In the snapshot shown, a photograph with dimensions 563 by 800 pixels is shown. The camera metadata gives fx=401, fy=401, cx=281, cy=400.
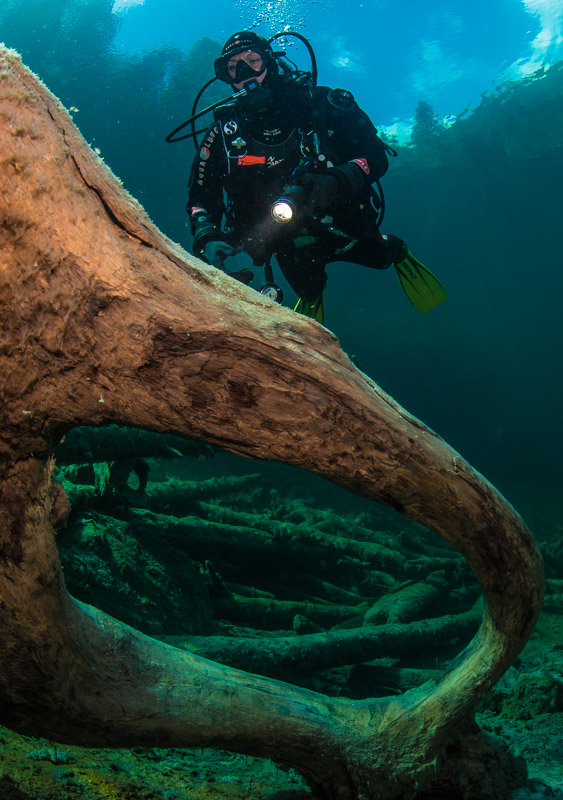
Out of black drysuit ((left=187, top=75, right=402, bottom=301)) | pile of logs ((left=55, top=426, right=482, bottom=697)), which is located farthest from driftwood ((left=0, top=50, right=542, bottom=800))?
black drysuit ((left=187, top=75, right=402, bottom=301))

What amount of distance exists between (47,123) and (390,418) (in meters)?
1.23

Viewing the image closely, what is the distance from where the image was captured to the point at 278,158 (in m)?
5.30

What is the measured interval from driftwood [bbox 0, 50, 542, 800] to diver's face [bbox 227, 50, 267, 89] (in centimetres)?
546

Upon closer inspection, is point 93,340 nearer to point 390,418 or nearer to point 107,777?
point 390,418

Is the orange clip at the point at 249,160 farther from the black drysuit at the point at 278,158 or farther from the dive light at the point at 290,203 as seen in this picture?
the dive light at the point at 290,203

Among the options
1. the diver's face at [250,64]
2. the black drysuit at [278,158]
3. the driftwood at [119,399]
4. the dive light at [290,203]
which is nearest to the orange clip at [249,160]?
the black drysuit at [278,158]

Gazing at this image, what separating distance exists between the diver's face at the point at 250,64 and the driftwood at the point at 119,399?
5.46m

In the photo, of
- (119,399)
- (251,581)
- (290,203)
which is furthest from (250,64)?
(251,581)

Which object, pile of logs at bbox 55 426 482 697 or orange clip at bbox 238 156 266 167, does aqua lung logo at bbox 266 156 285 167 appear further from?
pile of logs at bbox 55 426 482 697

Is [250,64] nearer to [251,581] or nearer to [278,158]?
[278,158]

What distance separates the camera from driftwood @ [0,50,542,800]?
1.02 m

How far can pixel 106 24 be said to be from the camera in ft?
69.6

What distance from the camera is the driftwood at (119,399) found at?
3.34ft

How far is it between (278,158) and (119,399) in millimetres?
5265
